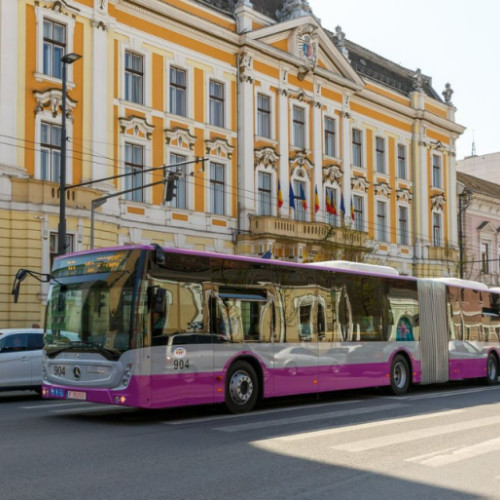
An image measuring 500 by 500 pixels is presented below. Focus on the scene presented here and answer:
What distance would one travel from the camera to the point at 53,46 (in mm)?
28172

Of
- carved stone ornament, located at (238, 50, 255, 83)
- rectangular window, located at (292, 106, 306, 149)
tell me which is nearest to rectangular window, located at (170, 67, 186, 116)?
carved stone ornament, located at (238, 50, 255, 83)

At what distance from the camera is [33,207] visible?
26312 millimetres

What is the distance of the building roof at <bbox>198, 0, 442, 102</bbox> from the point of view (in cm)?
3909

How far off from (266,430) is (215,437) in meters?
0.98

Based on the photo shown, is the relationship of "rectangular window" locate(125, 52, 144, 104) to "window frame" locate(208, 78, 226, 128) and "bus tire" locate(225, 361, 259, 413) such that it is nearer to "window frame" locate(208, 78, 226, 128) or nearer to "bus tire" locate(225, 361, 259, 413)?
"window frame" locate(208, 78, 226, 128)

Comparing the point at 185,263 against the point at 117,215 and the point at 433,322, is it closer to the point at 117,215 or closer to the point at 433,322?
the point at 433,322

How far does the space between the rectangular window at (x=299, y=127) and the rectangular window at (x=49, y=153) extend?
13658 millimetres

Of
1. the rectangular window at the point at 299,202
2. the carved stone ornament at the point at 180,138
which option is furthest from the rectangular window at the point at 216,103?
the rectangular window at the point at 299,202

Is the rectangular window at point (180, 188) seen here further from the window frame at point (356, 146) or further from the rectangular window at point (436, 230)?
the rectangular window at point (436, 230)

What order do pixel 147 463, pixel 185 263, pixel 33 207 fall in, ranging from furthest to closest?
pixel 33 207, pixel 185 263, pixel 147 463

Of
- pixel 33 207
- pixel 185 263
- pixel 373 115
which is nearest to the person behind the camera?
pixel 185 263

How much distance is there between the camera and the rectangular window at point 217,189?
1339 inches

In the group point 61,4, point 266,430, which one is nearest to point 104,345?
point 266,430

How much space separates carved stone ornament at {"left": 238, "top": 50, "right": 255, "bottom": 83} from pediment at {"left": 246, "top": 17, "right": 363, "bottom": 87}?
0.79m
